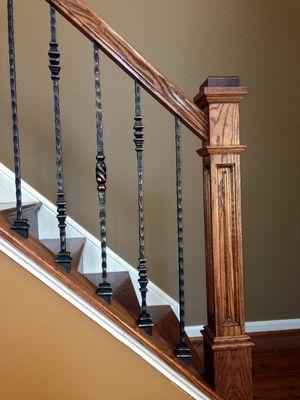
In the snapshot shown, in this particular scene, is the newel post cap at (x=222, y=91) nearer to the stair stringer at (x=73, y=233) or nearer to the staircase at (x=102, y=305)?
the staircase at (x=102, y=305)

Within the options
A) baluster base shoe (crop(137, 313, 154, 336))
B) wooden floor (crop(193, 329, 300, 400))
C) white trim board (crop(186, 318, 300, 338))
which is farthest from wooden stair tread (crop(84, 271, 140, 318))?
white trim board (crop(186, 318, 300, 338))

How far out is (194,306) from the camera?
2256 mm

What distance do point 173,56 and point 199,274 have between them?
4.66 feet

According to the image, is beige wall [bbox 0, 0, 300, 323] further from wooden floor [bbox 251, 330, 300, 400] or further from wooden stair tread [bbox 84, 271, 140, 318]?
wooden stair tread [bbox 84, 271, 140, 318]

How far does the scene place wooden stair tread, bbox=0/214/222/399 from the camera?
→ 3.41 feet

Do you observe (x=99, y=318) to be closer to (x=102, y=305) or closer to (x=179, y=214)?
(x=102, y=305)

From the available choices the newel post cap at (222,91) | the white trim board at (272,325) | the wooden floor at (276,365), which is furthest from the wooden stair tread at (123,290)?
the white trim board at (272,325)

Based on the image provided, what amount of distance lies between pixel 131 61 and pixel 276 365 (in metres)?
1.77

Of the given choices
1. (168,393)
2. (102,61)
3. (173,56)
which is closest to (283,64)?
(173,56)

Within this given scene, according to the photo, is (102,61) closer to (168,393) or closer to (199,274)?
(199,274)

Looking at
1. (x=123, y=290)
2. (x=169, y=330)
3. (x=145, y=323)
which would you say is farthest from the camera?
Result: (x=123, y=290)

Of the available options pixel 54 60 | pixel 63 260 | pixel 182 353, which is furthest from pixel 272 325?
pixel 54 60

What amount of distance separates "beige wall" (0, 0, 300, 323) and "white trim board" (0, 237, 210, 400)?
110 cm

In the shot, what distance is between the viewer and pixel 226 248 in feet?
3.85
